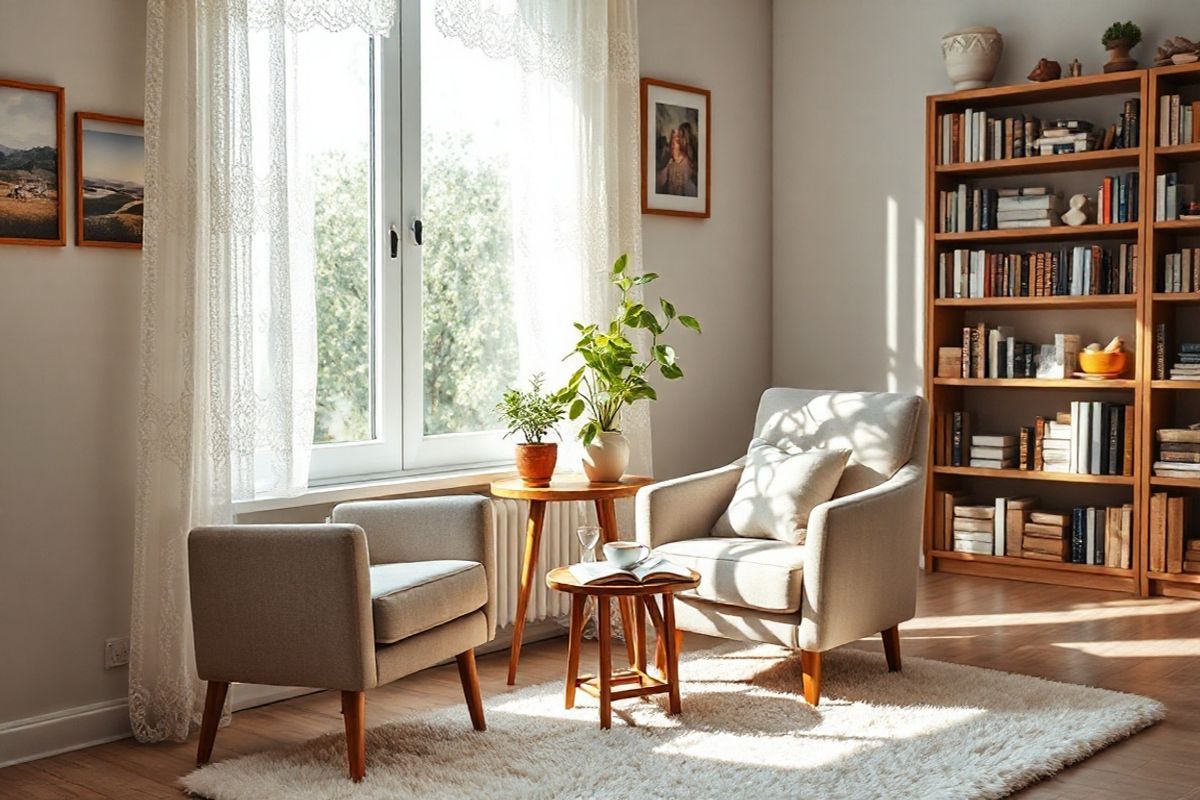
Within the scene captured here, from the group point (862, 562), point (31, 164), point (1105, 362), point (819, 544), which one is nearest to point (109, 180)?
point (31, 164)

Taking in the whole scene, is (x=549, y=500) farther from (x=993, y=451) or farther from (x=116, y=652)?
(x=993, y=451)

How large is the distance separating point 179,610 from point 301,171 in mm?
1334

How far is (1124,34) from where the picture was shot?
5.29 metres

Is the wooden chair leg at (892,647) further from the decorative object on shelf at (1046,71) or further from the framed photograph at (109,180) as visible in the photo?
the decorative object on shelf at (1046,71)

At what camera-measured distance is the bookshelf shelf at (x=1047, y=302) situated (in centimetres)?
533

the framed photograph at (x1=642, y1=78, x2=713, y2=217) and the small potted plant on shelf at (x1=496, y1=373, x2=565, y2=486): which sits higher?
the framed photograph at (x1=642, y1=78, x2=713, y2=217)

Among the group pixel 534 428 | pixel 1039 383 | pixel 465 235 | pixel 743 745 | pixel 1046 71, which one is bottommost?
pixel 743 745

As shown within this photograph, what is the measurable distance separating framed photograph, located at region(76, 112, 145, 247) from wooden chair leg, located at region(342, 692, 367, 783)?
143 cm

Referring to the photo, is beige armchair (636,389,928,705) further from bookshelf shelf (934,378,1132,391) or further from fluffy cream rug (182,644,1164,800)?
bookshelf shelf (934,378,1132,391)

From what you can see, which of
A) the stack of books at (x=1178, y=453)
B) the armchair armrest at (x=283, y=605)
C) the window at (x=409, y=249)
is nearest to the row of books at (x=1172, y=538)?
the stack of books at (x=1178, y=453)

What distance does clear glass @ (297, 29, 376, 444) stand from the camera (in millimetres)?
4238

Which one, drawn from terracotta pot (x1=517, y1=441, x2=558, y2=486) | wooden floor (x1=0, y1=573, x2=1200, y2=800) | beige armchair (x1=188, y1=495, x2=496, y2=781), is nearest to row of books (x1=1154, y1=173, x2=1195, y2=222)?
wooden floor (x1=0, y1=573, x2=1200, y2=800)

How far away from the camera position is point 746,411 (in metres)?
6.23

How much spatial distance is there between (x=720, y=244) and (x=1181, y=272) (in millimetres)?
1983
